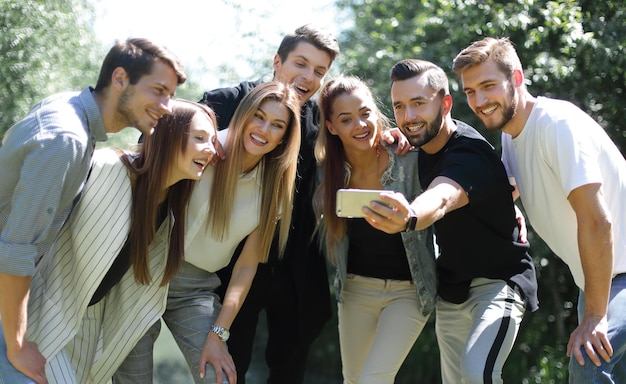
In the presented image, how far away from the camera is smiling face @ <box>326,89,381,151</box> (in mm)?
4031

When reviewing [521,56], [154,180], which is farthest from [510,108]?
[521,56]

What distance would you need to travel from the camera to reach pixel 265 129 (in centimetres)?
385

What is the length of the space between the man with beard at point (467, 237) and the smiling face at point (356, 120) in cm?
20

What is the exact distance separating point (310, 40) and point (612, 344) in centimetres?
236

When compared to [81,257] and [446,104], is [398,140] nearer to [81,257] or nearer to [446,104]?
[446,104]

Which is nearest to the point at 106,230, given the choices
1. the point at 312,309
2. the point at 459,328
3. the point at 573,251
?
the point at 312,309

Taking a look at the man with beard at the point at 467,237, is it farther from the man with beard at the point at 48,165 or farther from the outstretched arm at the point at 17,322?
the outstretched arm at the point at 17,322

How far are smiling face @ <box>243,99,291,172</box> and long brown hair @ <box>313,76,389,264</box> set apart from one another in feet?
0.98

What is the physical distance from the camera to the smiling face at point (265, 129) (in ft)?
12.6

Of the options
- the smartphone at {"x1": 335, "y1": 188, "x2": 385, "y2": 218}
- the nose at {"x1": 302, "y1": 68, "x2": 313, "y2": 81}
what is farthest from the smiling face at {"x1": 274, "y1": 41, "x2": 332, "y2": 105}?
the smartphone at {"x1": 335, "y1": 188, "x2": 385, "y2": 218}

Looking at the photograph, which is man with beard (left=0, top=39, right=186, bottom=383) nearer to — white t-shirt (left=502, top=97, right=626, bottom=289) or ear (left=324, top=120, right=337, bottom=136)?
ear (left=324, top=120, right=337, bottom=136)

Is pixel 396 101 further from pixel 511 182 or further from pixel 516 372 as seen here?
pixel 516 372

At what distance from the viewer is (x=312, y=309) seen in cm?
438

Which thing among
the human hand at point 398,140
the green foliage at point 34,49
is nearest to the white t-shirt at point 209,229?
the human hand at point 398,140
